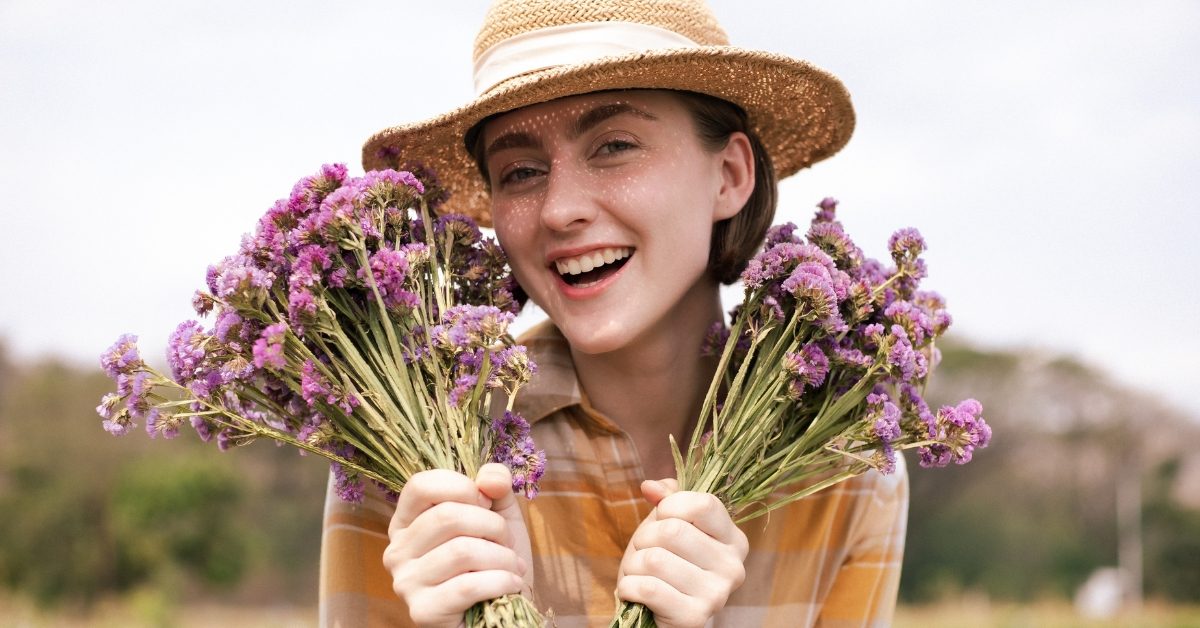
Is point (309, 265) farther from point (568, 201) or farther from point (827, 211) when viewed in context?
point (827, 211)

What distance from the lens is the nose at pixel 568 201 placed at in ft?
7.99

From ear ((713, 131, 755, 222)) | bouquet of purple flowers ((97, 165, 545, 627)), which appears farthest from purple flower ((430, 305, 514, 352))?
ear ((713, 131, 755, 222))

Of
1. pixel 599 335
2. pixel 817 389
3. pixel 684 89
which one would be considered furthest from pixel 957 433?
pixel 684 89

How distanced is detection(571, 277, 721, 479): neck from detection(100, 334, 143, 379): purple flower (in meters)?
1.14

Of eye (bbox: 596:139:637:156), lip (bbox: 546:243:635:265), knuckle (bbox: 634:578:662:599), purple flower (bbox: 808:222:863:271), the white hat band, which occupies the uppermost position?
the white hat band

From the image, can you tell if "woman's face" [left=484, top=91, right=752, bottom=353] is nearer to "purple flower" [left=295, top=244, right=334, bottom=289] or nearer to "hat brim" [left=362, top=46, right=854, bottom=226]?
"hat brim" [left=362, top=46, right=854, bottom=226]

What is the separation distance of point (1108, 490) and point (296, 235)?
38.1 metres

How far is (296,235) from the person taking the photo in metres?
2.08

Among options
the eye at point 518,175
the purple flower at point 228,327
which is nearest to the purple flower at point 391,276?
Answer: the purple flower at point 228,327

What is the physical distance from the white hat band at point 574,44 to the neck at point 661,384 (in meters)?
0.69

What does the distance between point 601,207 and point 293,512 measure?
98.0 ft

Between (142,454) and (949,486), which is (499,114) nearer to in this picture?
(142,454)

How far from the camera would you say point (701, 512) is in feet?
6.94

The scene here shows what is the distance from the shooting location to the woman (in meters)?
2.10
